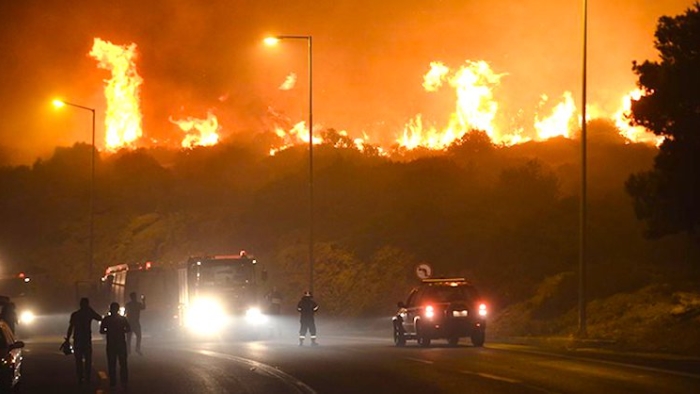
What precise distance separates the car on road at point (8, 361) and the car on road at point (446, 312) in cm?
1611

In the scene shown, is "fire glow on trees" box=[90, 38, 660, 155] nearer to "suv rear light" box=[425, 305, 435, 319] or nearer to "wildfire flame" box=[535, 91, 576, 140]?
"wildfire flame" box=[535, 91, 576, 140]

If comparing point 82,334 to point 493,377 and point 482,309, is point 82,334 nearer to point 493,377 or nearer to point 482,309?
point 493,377

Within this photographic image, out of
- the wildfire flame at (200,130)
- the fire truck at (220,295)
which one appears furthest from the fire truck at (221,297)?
the wildfire flame at (200,130)

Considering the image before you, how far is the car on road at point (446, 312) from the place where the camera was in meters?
34.4

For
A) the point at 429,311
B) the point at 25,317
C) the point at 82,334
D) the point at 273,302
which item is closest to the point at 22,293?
the point at 25,317

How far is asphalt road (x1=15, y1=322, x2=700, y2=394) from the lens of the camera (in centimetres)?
2186

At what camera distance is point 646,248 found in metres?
55.8

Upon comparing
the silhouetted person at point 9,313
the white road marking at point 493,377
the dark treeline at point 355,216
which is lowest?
the white road marking at point 493,377

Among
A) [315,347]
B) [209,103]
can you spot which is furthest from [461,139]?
[315,347]

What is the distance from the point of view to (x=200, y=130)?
94.1 metres

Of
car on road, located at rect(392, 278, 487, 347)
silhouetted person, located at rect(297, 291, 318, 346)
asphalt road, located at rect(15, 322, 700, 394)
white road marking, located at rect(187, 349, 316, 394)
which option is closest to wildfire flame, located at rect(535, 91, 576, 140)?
silhouetted person, located at rect(297, 291, 318, 346)

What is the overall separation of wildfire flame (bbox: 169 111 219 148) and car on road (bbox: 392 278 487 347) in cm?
5965

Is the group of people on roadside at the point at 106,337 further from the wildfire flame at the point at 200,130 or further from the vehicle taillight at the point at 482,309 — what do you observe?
the wildfire flame at the point at 200,130

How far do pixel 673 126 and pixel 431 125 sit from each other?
53282 mm
